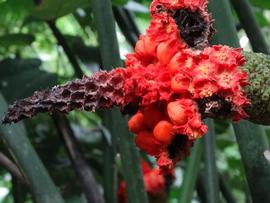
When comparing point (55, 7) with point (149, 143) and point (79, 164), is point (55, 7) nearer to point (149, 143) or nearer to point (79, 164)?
point (79, 164)

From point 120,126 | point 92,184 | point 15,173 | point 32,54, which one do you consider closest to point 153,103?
point 120,126

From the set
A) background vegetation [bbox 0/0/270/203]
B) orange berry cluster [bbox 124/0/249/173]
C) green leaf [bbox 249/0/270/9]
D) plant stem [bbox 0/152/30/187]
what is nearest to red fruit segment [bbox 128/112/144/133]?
orange berry cluster [bbox 124/0/249/173]

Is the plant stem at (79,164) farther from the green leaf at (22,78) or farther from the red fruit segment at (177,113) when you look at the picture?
the red fruit segment at (177,113)

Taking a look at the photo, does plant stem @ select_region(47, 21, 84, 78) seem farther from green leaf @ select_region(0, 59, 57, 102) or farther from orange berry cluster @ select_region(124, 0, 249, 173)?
orange berry cluster @ select_region(124, 0, 249, 173)

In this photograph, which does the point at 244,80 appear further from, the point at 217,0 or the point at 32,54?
the point at 32,54

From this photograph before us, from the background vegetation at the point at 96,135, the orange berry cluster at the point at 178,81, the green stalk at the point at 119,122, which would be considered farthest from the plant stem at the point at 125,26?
the orange berry cluster at the point at 178,81

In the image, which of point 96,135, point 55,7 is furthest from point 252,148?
point 96,135

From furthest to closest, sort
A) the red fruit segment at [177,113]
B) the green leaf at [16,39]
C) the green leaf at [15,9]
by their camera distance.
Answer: the green leaf at [16,39], the green leaf at [15,9], the red fruit segment at [177,113]
